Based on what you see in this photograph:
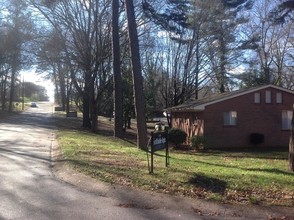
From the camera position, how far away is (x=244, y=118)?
29906mm

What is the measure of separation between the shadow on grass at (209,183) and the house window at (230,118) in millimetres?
20746

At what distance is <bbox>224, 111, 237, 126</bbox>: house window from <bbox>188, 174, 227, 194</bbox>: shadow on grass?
20.7 metres

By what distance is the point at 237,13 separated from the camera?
133ft

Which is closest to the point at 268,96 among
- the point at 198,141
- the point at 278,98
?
the point at 278,98

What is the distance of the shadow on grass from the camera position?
841cm

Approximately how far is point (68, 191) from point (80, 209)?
1.43 meters

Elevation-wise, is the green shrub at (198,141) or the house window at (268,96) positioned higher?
→ the house window at (268,96)

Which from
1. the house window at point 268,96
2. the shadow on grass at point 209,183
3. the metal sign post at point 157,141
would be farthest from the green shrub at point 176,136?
the shadow on grass at point 209,183

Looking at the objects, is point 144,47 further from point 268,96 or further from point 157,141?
point 157,141

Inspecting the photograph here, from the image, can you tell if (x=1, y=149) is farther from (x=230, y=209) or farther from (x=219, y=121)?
(x=219, y=121)

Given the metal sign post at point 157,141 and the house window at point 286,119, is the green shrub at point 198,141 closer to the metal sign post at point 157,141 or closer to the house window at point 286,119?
the house window at point 286,119

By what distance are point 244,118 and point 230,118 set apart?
3.30 feet

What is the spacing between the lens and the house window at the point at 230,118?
2962 cm

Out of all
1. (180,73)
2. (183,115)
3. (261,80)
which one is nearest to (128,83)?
(180,73)
